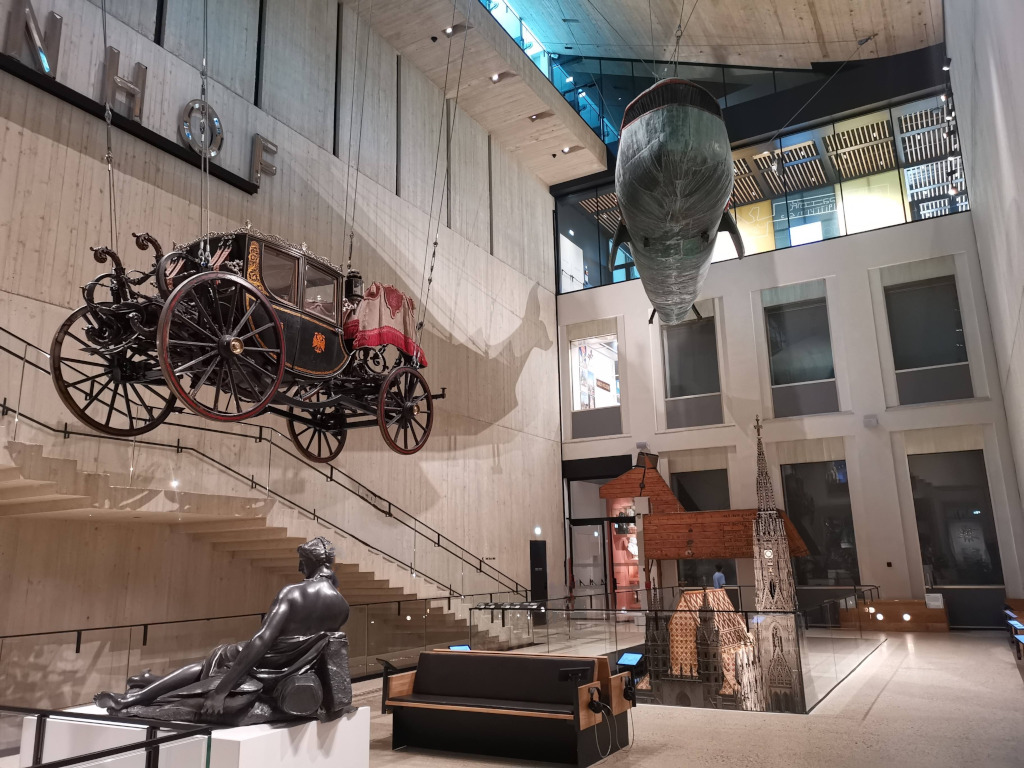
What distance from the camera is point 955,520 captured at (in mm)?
15922

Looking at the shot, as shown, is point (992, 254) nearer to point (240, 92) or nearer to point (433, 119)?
point (433, 119)

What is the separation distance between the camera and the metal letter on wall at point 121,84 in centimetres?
968

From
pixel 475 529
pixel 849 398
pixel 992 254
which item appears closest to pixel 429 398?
pixel 475 529

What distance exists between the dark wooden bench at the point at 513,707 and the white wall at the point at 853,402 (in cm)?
1259

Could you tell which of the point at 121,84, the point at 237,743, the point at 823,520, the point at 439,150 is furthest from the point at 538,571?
the point at 237,743

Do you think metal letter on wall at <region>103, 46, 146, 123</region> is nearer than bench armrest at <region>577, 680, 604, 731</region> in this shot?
No

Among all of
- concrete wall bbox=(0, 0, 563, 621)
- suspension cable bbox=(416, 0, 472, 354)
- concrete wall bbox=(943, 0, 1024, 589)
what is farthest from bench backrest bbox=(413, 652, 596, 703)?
suspension cable bbox=(416, 0, 472, 354)

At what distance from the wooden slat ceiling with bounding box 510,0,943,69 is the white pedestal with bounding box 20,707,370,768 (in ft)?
53.6

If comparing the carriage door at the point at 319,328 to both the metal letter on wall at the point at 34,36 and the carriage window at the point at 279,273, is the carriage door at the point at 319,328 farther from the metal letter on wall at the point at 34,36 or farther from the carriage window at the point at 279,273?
the metal letter on wall at the point at 34,36

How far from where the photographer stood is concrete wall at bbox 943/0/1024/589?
21.1 feet

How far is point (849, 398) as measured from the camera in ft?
56.2

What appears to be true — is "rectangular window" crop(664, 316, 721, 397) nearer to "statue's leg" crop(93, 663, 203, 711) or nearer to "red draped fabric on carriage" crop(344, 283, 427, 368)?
"red draped fabric on carriage" crop(344, 283, 427, 368)

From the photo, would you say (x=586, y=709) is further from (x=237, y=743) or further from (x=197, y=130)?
(x=197, y=130)

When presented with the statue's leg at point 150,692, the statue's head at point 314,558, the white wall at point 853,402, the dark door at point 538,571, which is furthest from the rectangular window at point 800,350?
the statue's leg at point 150,692
